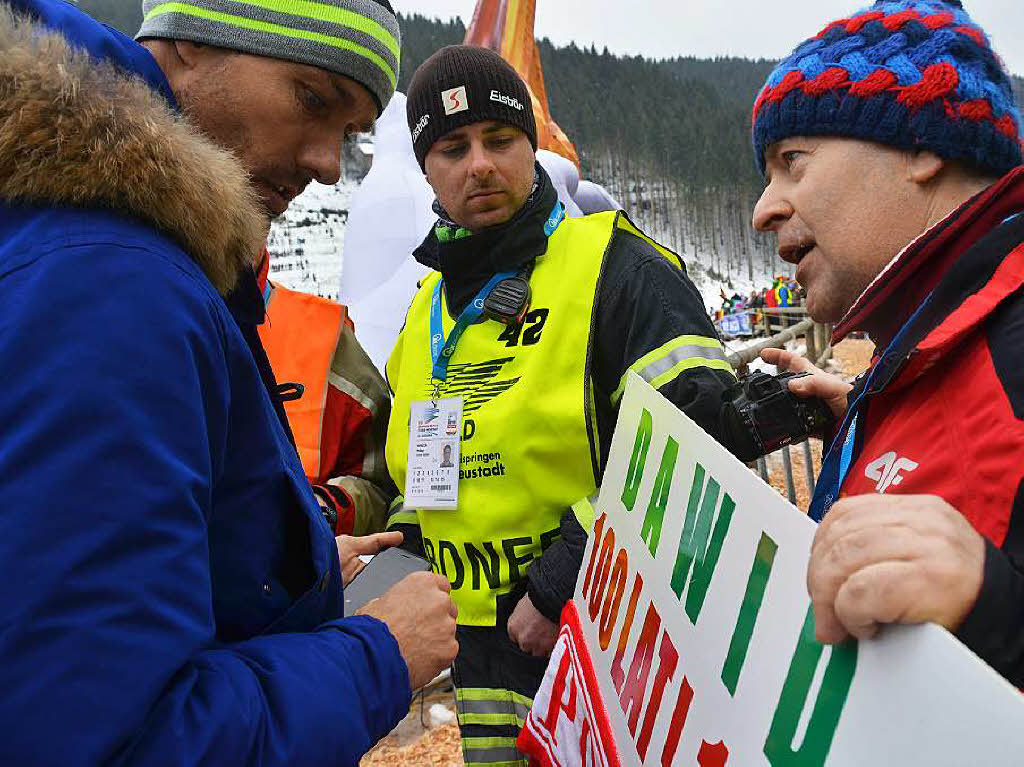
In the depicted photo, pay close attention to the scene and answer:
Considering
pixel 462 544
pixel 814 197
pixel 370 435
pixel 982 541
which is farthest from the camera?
pixel 370 435

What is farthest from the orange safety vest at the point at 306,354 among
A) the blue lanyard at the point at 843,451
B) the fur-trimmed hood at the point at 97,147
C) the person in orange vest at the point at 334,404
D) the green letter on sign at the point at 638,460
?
the blue lanyard at the point at 843,451

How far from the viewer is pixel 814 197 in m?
1.41

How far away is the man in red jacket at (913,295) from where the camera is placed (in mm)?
653

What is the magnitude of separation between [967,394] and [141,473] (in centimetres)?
107

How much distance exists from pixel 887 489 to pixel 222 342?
1.01 metres

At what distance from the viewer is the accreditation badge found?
2107 mm

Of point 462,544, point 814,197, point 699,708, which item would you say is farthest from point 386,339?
point 699,708

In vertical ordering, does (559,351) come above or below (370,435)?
above

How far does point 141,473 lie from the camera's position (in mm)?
790

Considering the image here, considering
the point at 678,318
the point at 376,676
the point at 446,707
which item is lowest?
the point at 446,707

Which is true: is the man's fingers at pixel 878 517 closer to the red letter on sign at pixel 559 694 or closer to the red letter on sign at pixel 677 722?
the red letter on sign at pixel 677 722

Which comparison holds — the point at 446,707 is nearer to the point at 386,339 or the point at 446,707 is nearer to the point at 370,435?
the point at 370,435

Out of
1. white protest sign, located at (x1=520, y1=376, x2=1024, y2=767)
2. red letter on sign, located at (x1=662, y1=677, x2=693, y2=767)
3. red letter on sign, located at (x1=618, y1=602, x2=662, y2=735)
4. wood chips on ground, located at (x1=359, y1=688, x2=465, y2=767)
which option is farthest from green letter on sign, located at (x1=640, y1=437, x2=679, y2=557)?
wood chips on ground, located at (x1=359, y1=688, x2=465, y2=767)

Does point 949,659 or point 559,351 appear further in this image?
point 559,351
